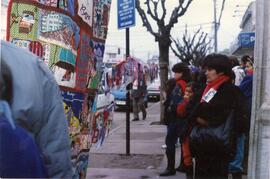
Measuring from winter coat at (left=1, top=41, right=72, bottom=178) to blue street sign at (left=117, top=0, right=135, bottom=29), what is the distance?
7.03 metres

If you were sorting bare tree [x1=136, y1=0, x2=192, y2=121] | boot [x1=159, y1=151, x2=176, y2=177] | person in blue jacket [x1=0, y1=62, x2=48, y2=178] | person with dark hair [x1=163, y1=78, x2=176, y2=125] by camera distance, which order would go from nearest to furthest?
person in blue jacket [x1=0, y1=62, x2=48, y2=178], person with dark hair [x1=163, y1=78, x2=176, y2=125], boot [x1=159, y1=151, x2=176, y2=177], bare tree [x1=136, y1=0, x2=192, y2=121]

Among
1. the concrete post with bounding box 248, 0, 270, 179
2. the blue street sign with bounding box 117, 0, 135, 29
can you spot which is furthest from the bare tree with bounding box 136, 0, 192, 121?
the concrete post with bounding box 248, 0, 270, 179

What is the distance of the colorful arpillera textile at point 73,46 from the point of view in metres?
3.07

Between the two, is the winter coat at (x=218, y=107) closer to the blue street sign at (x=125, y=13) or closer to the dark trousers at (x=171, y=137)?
the dark trousers at (x=171, y=137)

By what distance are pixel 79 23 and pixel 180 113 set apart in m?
3.12

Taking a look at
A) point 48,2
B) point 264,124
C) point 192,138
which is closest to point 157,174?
point 192,138

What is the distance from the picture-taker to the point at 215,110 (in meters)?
4.65

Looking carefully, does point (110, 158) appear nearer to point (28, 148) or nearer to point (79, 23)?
point (79, 23)

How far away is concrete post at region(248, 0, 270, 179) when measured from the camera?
10.9 ft

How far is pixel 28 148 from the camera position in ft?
4.99

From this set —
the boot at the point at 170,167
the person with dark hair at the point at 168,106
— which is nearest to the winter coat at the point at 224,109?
the person with dark hair at the point at 168,106

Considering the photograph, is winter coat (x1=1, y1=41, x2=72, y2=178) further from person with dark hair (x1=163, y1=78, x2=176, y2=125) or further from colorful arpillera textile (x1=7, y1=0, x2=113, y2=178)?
person with dark hair (x1=163, y1=78, x2=176, y2=125)

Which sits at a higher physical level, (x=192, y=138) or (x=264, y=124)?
(x=264, y=124)

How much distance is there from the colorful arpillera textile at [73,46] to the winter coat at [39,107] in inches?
51.4
